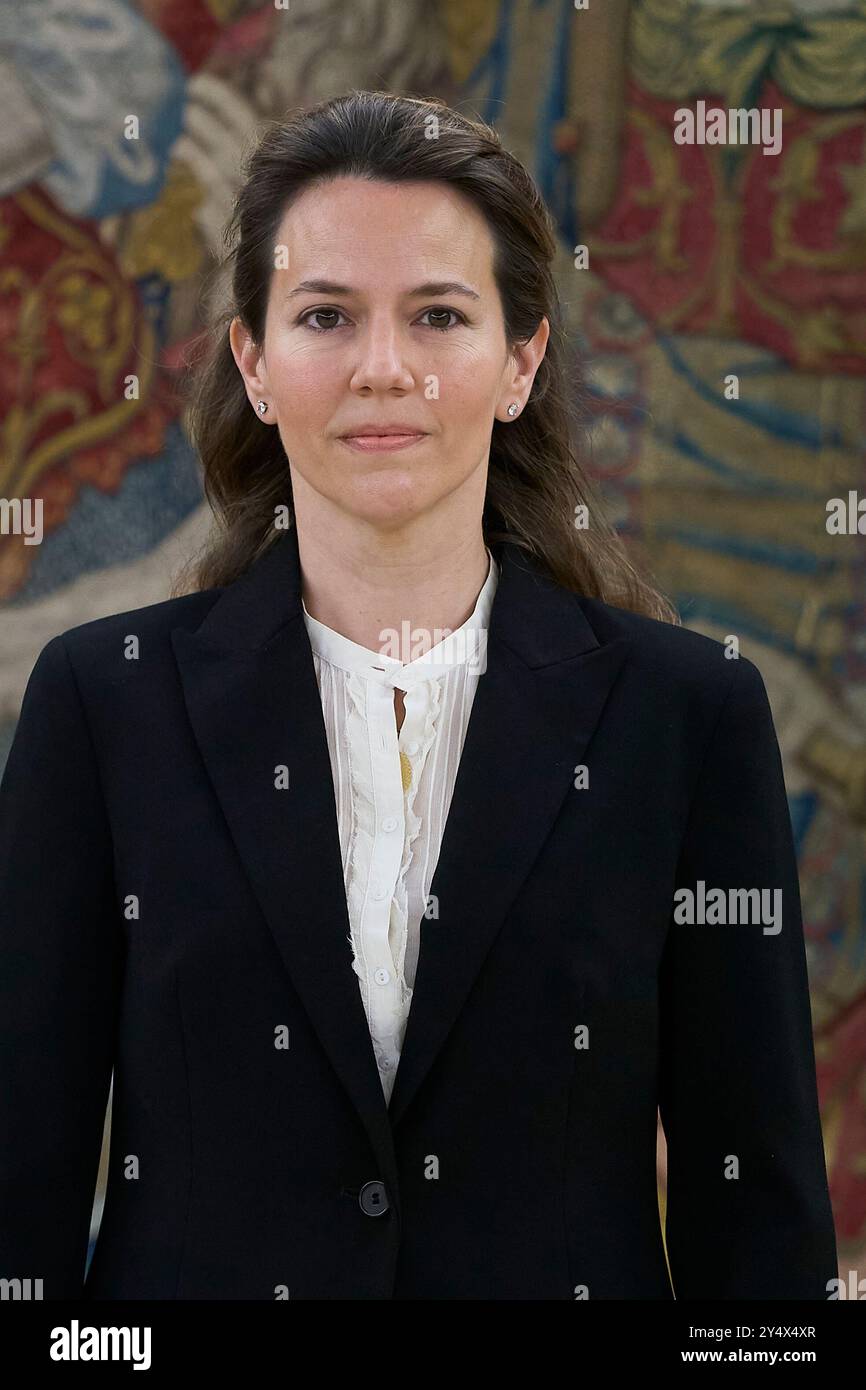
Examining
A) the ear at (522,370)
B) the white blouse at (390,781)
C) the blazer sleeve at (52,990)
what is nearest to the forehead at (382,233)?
the ear at (522,370)

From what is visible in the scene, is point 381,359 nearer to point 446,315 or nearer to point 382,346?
point 382,346

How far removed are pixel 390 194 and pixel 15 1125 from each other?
1.05m

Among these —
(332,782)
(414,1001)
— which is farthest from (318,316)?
(414,1001)

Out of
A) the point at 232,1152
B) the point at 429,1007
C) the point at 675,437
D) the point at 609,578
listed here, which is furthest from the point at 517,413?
the point at 675,437

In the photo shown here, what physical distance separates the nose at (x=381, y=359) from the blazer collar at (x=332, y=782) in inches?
11.2

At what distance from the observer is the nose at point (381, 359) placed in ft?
5.74

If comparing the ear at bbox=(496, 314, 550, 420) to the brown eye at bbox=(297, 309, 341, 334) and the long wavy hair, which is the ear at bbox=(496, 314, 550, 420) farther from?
the brown eye at bbox=(297, 309, 341, 334)

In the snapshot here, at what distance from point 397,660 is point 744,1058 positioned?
1.85 feet

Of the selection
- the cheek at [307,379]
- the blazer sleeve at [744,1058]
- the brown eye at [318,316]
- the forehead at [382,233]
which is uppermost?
the forehead at [382,233]

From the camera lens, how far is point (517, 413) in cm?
202

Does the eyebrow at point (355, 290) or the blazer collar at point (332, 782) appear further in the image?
the eyebrow at point (355, 290)

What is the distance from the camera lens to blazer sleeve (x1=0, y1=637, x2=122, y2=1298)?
1767 mm

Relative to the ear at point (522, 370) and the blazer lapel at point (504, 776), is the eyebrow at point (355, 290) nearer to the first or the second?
the ear at point (522, 370)

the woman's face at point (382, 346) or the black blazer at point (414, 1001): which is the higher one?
the woman's face at point (382, 346)
